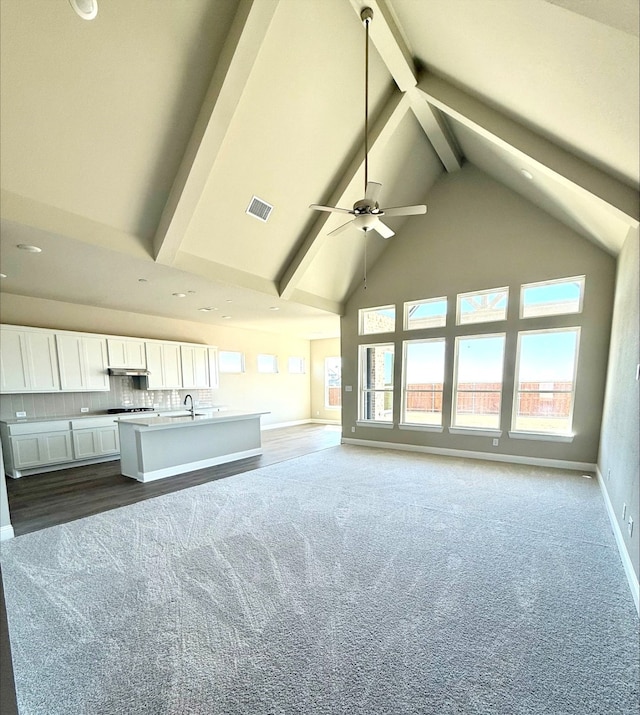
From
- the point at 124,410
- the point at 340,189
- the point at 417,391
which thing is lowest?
the point at 124,410

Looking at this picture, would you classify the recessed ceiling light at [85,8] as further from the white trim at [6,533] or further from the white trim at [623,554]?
the white trim at [623,554]

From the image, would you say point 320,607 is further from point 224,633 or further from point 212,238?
point 212,238

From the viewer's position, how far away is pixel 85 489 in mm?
4266

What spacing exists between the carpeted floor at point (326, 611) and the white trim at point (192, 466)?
114cm

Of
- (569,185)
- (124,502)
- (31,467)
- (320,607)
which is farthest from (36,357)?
(569,185)

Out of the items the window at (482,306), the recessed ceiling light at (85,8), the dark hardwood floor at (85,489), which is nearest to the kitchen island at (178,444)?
the dark hardwood floor at (85,489)

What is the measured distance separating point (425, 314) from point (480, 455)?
2.71 meters

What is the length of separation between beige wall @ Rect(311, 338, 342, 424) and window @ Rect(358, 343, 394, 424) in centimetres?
317

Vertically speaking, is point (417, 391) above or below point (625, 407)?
below

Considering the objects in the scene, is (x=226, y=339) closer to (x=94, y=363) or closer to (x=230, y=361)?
(x=230, y=361)

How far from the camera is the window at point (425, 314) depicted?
586cm

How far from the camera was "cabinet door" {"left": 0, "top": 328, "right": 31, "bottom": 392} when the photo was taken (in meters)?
4.78

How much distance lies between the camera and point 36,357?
508 cm

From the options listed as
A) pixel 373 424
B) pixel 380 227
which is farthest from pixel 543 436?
pixel 380 227
